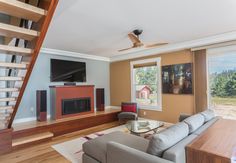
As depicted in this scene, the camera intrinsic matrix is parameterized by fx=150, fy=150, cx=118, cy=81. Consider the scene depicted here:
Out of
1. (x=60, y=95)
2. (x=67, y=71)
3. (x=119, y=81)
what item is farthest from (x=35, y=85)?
(x=119, y=81)

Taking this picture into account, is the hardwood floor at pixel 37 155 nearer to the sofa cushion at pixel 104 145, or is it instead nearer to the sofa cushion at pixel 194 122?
the sofa cushion at pixel 104 145

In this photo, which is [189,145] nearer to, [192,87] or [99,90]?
[192,87]

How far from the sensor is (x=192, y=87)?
4152mm

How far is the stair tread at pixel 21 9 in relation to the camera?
4.64 feet

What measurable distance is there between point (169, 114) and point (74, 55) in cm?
369

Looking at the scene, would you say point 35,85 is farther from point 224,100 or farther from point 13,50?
point 224,100

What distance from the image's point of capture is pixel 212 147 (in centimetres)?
159

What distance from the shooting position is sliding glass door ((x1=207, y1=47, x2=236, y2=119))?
143 inches

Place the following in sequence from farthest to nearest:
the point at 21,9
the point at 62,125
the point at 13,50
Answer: the point at 62,125 < the point at 13,50 < the point at 21,9

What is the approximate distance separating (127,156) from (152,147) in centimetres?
29

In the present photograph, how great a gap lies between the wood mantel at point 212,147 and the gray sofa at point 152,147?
8cm

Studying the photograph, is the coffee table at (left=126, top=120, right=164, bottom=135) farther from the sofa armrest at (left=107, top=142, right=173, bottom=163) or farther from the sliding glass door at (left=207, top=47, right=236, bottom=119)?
the sliding glass door at (left=207, top=47, right=236, bottom=119)

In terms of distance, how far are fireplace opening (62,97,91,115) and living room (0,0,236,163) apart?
32 millimetres

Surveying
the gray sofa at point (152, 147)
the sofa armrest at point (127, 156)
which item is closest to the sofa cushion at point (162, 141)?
the gray sofa at point (152, 147)
